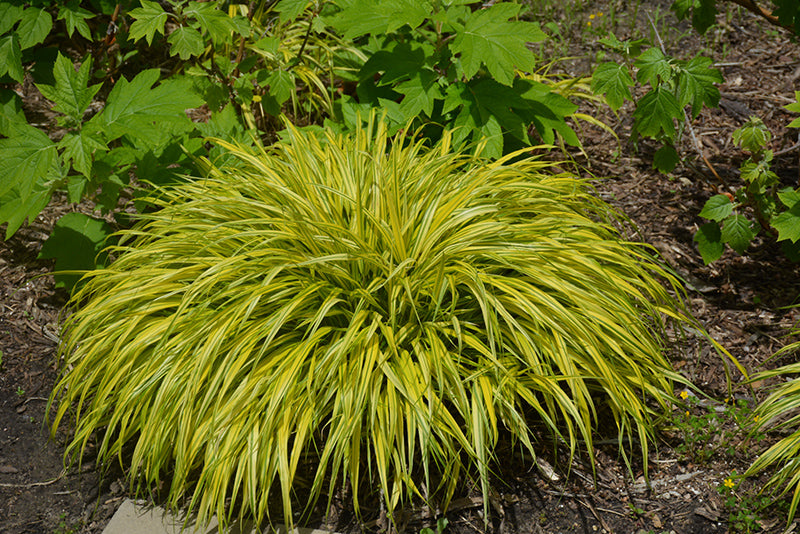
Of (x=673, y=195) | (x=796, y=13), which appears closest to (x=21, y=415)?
(x=673, y=195)

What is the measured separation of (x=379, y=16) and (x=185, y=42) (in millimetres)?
Answer: 737

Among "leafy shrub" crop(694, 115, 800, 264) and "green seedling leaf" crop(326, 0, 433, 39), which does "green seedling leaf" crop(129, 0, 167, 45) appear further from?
"leafy shrub" crop(694, 115, 800, 264)

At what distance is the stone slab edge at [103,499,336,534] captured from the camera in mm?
2074

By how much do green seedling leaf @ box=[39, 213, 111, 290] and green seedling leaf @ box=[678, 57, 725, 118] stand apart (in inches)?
90.4

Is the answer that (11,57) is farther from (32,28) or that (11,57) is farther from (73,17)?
(73,17)

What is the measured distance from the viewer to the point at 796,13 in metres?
2.61

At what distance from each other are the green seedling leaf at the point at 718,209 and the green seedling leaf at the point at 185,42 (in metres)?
2.02

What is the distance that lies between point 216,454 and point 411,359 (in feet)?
2.06

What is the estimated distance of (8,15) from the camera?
2818 mm

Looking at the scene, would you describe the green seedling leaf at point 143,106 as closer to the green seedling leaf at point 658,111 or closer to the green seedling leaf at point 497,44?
the green seedling leaf at point 497,44

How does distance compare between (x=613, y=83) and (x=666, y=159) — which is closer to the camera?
(x=613, y=83)

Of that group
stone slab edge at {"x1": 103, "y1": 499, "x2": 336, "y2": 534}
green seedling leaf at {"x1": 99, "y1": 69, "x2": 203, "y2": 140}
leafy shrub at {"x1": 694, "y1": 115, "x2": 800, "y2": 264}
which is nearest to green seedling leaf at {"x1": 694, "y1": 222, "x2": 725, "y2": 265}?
leafy shrub at {"x1": 694, "y1": 115, "x2": 800, "y2": 264}

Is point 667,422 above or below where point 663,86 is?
below

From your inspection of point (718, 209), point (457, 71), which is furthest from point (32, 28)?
point (718, 209)
